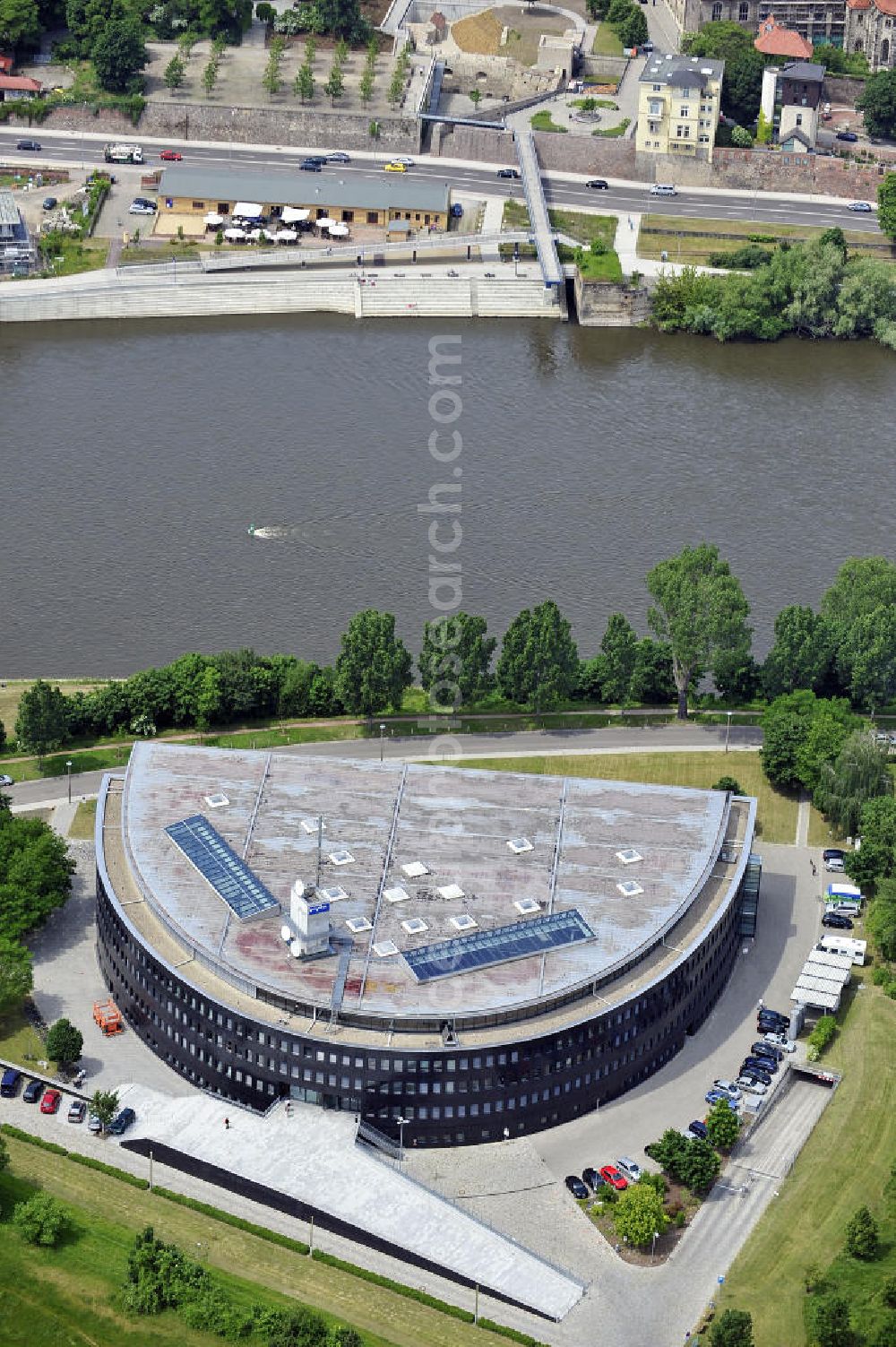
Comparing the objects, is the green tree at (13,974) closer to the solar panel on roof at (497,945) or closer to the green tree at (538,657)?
the solar panel on roof at (497,945)

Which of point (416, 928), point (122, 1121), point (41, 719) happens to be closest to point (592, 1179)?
point (416, 928)

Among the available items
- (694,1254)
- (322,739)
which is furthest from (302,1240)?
(322,739)

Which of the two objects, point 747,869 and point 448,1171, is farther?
point 747,869

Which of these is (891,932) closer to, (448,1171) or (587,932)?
(587,932)

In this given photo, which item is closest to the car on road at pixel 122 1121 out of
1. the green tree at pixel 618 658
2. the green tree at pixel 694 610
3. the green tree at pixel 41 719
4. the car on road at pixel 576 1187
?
the car on road at pixel 576 1187

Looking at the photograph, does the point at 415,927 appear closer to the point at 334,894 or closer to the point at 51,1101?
the point at 334,894

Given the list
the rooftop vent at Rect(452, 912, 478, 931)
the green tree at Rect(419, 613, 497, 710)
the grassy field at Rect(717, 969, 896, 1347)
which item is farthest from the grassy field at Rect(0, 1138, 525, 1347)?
the green tree at Rect(419, 613, 497, 710)
